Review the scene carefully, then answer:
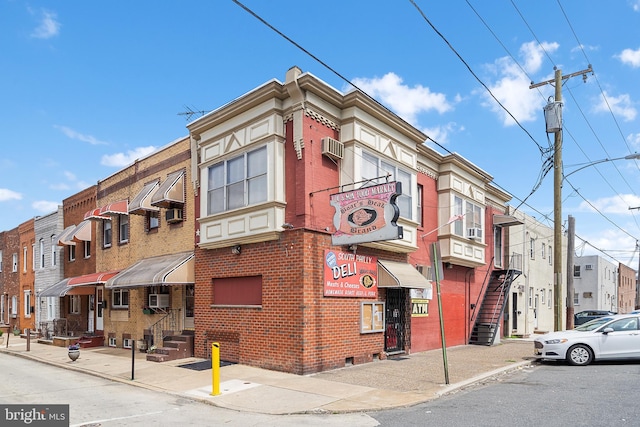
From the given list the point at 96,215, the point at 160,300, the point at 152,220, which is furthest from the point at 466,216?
the point at 96,215

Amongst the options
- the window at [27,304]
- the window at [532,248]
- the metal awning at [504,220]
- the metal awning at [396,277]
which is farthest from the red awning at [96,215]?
the window at [532,248]

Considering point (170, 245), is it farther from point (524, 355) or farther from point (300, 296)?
point (524, 355)

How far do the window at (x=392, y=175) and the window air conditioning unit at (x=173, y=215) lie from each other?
6550mm

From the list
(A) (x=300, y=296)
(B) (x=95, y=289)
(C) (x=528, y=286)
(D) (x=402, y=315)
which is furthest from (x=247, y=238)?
(C) (x=528, y=286)

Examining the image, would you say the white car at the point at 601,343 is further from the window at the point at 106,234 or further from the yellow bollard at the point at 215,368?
the window at the point at 106,234

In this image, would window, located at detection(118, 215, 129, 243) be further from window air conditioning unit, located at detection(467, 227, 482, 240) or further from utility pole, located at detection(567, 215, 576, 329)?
utility pole, located at detection(567, 215, 576, 329)

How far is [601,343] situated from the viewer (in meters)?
14.0

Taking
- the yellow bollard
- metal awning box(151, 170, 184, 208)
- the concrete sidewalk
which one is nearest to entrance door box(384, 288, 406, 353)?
the concrete sidewalk

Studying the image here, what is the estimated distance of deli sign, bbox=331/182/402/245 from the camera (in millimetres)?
11656

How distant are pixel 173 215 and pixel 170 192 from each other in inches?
39.4

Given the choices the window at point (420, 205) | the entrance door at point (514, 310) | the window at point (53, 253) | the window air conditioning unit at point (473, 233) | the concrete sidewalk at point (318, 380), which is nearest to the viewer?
the concrete sidewalk at point (318, 380)

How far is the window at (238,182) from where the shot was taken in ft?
45.3

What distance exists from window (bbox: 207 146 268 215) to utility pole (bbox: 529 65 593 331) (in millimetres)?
10464

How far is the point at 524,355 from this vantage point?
1653 centimetres
